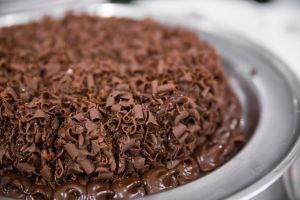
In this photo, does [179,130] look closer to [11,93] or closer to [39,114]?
[39,114]

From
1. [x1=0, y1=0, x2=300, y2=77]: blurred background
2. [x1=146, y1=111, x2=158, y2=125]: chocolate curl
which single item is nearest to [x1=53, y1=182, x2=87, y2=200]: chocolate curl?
[x1=146, y1=111, x2=158, y2=125]: chocolate curl

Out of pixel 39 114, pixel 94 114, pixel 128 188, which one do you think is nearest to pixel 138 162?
pixel 128 188

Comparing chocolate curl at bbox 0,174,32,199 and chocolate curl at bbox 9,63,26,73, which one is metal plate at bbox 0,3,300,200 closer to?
chocolate curl at bbox 0,174,32,199

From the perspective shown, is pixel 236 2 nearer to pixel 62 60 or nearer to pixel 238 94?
pixel 238 94

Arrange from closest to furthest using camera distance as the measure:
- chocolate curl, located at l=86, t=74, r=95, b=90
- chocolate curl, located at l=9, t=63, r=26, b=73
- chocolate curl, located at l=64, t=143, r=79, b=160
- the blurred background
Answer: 1. chocolate curl, located at l=64, t=143, r=79, b=160
2. chocolate curl, located at l=86, t=74, r=95, b=90
3. chocolate curl, located at l=9, t=63, r=26, b=73
4. the blurred background

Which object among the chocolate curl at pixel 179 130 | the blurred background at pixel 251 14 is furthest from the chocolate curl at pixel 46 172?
the blurred background at pixel 251 14

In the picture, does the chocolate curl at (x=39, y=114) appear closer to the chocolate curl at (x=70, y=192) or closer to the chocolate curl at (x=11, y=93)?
the chocolate curl at (x=11, y=93)
